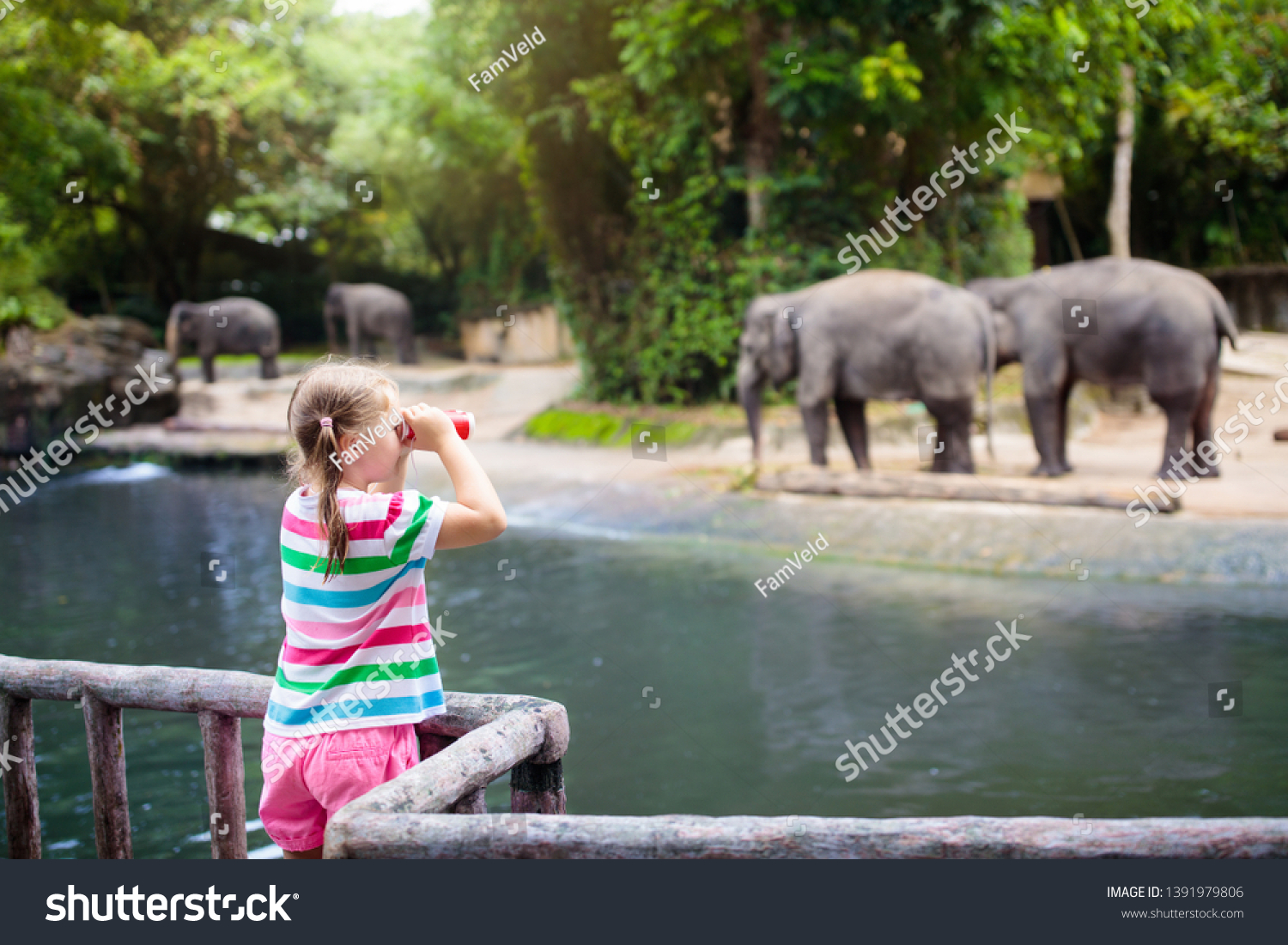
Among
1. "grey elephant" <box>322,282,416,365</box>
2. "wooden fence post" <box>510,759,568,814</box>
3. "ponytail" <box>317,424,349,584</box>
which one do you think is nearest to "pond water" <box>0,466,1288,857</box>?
"ponytail" <box>317,424,349,584</box>

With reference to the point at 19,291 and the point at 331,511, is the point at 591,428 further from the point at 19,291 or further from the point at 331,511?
the point at 331,511

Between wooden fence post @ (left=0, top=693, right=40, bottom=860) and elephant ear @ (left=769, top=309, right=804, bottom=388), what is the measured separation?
7690mm

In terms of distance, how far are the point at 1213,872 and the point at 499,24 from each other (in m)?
13.3

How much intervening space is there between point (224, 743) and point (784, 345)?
7742 millimetres

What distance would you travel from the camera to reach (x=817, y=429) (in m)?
9.41

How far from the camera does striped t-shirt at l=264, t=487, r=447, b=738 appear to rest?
1.81 metres

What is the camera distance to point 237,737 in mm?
2389

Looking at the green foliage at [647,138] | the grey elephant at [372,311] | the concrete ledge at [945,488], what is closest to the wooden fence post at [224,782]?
the concrete ledge at [945,488]

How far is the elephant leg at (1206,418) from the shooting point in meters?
8.23

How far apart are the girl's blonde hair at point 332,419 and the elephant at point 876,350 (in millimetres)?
7395

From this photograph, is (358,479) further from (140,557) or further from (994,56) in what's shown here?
(994,56)

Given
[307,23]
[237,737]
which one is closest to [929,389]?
[237,737]

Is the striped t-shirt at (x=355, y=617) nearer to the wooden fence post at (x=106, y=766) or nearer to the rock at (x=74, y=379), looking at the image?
the wooden fence post at (x=106, y=766)

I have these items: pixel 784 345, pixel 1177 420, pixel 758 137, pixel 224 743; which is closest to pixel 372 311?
pixel 758 137
